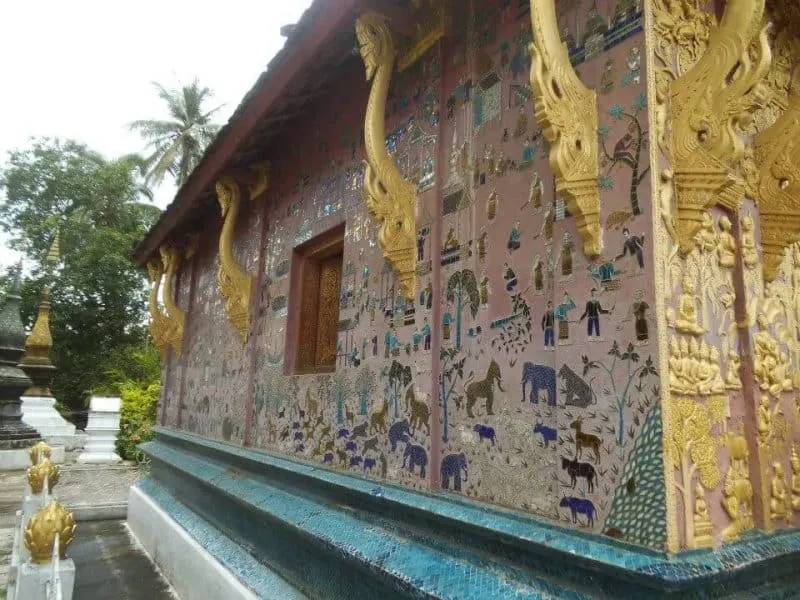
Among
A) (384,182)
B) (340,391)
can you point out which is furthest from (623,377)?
(340,391)

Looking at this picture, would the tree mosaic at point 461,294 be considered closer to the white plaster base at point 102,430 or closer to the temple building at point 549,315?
the temple building at point 549,315

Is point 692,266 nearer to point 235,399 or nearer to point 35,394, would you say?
point 235,399

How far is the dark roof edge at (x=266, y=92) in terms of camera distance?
3.11 meters

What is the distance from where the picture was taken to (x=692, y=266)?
1.96 meters

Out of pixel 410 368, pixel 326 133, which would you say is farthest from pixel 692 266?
pixel 326 133

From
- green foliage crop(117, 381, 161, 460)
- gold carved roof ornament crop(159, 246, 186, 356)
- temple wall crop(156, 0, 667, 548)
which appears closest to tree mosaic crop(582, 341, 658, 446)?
temple wall crop(156, 0, 667, 548)

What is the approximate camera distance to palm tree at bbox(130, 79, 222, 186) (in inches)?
1003

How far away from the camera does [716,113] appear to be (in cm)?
192

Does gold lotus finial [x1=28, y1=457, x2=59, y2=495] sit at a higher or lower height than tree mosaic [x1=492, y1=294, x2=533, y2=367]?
lower

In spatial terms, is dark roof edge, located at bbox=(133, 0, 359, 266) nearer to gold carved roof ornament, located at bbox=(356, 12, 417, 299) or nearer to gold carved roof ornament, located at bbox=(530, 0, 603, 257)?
gold carved roof ornament, located at bbox=(356, 12, 417, 299)

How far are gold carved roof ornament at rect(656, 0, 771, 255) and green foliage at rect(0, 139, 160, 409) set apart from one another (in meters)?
22.5

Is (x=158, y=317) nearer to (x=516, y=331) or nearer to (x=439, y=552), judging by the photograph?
(x=439, y=552)

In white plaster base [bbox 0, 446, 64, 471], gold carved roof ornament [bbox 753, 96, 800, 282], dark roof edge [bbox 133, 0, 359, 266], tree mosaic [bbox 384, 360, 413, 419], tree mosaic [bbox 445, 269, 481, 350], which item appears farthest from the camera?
white plaster base [bbox 0, 446, 64, 471]

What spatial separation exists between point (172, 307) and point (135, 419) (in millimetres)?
7633
